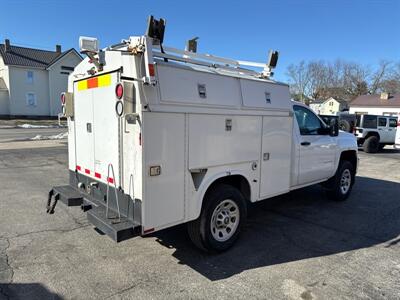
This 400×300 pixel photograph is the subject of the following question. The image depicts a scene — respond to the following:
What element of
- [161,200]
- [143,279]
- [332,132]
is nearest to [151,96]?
[161,200]

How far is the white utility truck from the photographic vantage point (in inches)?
130

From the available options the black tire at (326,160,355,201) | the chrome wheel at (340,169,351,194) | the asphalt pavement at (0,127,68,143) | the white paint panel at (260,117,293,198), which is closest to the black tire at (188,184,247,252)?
the white paint panel at (260,117,293,198)

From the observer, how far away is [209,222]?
3.97 metres

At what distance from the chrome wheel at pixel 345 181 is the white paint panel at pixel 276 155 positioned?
232 centimetres

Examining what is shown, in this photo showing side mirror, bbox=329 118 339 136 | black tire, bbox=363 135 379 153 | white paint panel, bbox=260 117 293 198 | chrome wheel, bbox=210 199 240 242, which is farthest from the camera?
black tire, bbox=363 135 379 153

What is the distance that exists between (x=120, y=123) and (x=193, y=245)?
2.02m

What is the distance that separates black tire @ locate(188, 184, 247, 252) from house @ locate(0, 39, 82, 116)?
41.5m

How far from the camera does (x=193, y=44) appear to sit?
4.62 meters

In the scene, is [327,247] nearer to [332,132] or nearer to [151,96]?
[332,132]

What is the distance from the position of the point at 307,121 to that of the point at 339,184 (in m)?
1.86

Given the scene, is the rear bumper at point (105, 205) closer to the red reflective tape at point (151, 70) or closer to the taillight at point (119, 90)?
the taillight at point (119, 90)

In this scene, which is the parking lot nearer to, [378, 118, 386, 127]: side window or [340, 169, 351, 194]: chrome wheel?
[340, 169, 351, 194]: chrome wheel

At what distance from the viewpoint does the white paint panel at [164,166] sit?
3.28 meters

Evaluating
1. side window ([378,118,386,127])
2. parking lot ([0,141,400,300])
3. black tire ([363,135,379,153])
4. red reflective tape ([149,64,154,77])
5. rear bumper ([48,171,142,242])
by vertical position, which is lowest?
parking lot ([0,141,400,300])
